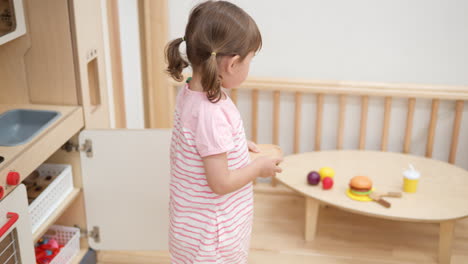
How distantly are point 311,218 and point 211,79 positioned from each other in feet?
3.60

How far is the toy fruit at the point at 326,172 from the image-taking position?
215 cm

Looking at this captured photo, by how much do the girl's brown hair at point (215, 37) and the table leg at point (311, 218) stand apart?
3.27 ft

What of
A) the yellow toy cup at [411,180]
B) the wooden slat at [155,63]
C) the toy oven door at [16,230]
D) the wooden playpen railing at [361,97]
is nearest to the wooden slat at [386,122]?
the wooden playpen railing at [361,97]

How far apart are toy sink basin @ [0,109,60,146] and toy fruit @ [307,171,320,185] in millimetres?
960

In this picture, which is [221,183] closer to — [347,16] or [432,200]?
[432,200]

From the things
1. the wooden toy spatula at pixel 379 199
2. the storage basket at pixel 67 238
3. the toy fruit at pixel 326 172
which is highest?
the toy fruit at pixel 326 172

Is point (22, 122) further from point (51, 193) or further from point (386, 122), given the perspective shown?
point (386, 122)

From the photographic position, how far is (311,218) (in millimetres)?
2148

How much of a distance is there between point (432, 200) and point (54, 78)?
1.38 meters

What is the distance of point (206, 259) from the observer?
55.2 inches

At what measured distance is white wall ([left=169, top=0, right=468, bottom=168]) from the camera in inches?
88.4

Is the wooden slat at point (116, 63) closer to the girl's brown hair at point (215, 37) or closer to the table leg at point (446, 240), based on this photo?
the girl's brown hair at point (215, 37)

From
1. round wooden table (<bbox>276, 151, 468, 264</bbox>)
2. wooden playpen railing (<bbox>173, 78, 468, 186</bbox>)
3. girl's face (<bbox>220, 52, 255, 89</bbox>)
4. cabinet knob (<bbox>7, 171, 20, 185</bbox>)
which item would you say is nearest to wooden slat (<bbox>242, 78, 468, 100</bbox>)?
wooden playpen railing (<bbox>173, 78, 468, 186</bbox>)

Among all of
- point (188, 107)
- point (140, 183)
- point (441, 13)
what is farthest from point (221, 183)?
point (441, 13)
